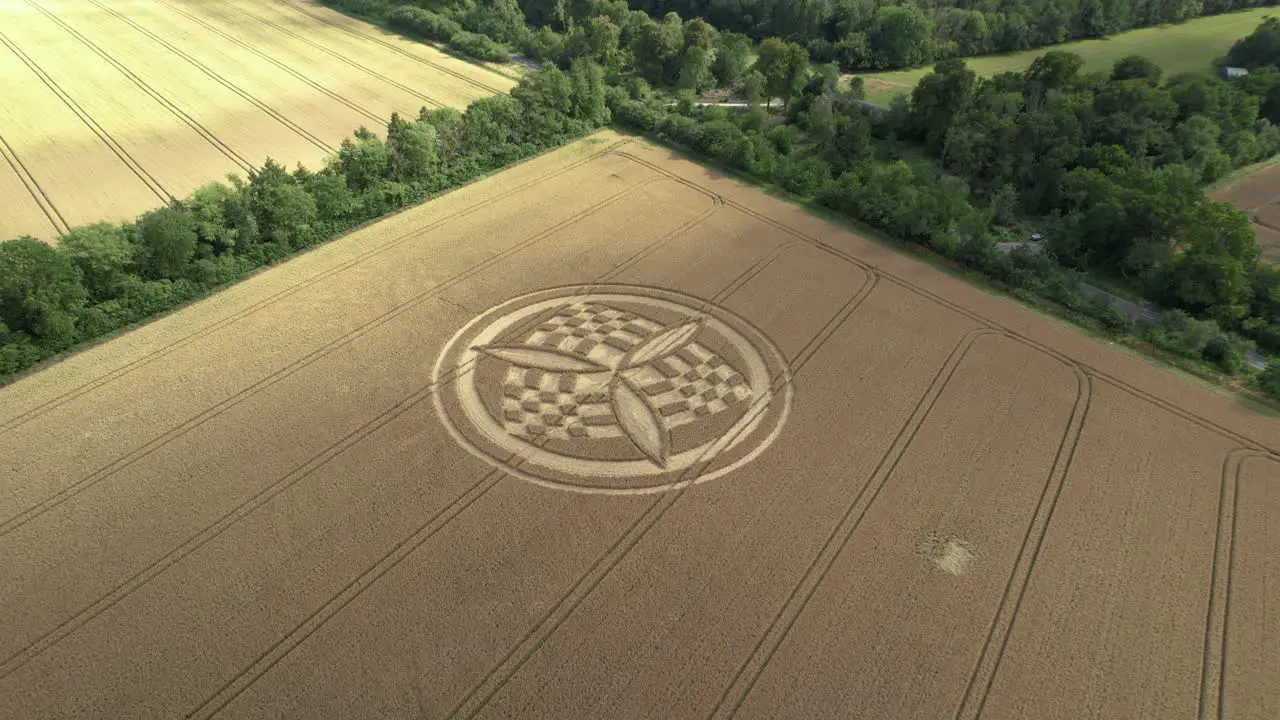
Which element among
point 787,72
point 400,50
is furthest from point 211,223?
point 787,72

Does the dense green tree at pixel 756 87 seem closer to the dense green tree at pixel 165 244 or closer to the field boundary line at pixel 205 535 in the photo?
the field boundary line at pixel 205 535

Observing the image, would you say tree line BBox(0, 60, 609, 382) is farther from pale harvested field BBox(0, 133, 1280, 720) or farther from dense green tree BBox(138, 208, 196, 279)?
pale harvested field BBox(0, 133, 1280, 720)

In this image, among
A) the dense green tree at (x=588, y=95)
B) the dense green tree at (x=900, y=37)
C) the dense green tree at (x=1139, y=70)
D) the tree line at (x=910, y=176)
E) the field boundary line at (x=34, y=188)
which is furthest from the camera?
the dense green tree at (x=900, y=37)

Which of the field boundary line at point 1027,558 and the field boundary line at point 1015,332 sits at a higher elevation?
the field boundary line at point 1015,332

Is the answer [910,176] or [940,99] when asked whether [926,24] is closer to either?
[940,99]

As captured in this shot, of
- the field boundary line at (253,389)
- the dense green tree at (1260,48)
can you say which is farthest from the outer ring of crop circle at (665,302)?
the dense green tree at (1260,48)

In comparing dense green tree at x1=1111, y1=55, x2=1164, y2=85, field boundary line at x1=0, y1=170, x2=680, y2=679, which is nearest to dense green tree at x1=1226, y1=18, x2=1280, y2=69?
dense green tree at x1=1111, y1=55, x2=1164, y2=85
